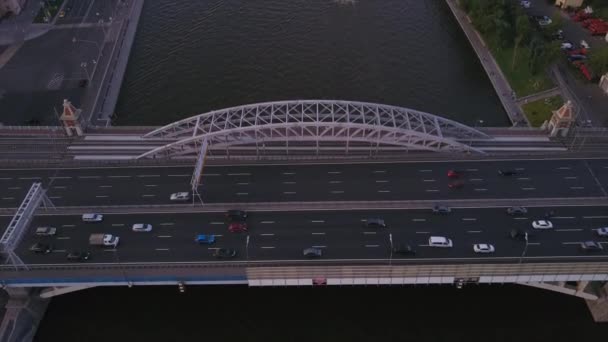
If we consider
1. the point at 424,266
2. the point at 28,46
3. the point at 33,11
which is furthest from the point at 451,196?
the point at 33,11

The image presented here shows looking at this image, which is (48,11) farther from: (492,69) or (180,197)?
(492,69)

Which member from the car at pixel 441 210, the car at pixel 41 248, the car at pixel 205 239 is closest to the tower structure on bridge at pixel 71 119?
the car at pixel 41 248

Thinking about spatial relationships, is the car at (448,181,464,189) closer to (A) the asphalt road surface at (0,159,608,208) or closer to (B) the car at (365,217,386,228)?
(A) the asphalt road surface at (0,159,608,208)

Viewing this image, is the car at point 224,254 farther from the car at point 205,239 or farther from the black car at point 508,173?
the black car at point 508,173

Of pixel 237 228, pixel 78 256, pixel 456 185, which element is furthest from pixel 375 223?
pixel 78 256

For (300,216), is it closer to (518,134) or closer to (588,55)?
(518,134)

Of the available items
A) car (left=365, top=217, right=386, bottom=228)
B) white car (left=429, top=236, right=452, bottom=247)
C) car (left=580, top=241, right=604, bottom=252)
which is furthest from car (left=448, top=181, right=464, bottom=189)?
car (left=580, top=241, right=604, bottom=252)
